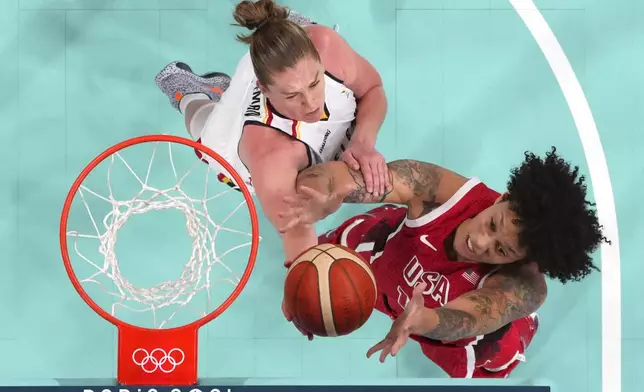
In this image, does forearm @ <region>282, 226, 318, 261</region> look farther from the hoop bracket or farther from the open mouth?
the hoop bracket

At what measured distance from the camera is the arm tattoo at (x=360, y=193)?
304 centimetres

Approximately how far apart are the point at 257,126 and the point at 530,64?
1.94m

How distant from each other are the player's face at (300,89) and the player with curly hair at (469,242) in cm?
25

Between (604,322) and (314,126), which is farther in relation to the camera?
(604,322)

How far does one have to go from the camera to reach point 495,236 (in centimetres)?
300

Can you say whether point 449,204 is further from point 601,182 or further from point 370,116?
point 601,182

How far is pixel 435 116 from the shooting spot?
15.0ft

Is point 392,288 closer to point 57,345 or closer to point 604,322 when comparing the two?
point 604,322

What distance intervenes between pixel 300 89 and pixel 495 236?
913 millimetres

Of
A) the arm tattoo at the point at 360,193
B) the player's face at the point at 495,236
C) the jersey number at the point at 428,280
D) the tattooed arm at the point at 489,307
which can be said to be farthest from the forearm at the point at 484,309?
the arm tattoo at the point at 360,193

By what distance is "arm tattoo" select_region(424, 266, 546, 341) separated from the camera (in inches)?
114

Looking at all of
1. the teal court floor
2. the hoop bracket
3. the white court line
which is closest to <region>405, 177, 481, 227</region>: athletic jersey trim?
the hoop bracket

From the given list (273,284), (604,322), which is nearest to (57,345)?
(273,284)

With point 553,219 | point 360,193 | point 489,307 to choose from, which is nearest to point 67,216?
point 360,193
